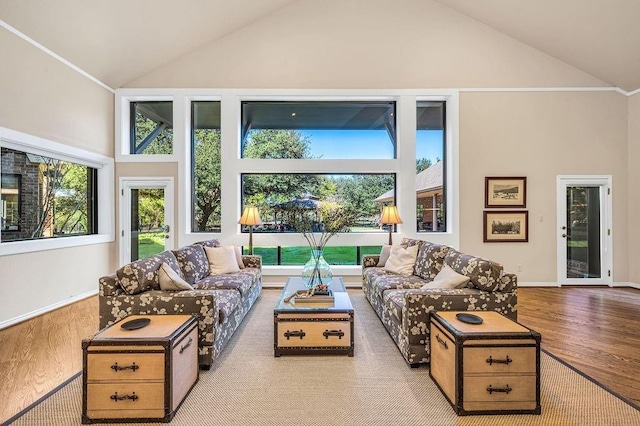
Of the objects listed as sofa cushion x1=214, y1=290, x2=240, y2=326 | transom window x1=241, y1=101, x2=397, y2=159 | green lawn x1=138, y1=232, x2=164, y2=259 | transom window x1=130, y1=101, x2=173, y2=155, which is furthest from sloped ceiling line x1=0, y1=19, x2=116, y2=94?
sofa cushion x1=214, y1=290, x2=240, y2=326

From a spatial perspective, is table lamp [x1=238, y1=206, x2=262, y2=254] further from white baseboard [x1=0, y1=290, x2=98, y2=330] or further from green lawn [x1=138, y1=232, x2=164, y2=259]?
white baseboard [x1=0, y1=290, x2=98, y2=330]

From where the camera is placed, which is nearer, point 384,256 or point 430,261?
point 430,261

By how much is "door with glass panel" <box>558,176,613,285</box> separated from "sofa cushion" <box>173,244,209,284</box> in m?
6.01

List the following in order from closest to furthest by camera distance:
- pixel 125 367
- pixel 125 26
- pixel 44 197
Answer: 1. pixel 125 367
2. pixel 44 197
3. pixel 125 26

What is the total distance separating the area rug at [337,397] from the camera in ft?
6.35

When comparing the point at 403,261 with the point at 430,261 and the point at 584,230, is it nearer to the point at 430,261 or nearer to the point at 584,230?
the point at 430,261

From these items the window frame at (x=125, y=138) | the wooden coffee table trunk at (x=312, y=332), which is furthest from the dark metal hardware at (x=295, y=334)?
the window frame at (x=125, y=138)

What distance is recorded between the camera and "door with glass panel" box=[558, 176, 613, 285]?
5473 mm

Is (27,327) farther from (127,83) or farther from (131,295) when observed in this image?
(127,83)

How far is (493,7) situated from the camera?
501cm

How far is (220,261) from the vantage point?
4.26 metres

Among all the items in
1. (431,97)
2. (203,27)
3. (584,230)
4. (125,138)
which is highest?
(203,27)

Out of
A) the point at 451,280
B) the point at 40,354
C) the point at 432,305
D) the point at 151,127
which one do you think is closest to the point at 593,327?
the point at 451,280

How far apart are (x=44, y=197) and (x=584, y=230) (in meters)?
8.75
